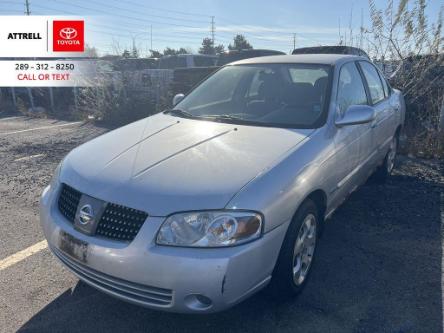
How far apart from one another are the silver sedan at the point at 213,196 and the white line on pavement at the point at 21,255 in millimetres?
811

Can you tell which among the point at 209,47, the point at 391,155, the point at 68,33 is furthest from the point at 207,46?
the point at 391,155

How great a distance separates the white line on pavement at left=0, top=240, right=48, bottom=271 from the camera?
319cm

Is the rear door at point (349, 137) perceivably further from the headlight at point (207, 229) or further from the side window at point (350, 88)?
the headlight at point (207, 229)

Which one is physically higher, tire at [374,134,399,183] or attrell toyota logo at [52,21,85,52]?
attrell toyota logo at [52,21,85,52]

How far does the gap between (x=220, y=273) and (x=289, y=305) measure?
34.5 inches

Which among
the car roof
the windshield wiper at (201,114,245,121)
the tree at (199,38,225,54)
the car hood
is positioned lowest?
the car hood

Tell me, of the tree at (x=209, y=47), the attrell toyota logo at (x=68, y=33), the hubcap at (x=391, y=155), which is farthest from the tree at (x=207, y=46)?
the hubcap at (x=391, y=155)

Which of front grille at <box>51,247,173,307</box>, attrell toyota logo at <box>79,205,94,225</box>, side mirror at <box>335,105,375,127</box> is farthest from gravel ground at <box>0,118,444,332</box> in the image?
side mirror at <box>335,105,375,127</box>

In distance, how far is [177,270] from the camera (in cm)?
200

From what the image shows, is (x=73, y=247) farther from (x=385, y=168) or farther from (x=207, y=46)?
(x=207, y=46)

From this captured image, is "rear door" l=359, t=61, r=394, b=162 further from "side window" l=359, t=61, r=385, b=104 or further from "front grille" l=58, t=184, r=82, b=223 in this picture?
"front grille" l=58, t=184, r=82, b=223

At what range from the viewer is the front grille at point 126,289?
2.10m

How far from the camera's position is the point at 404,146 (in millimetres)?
6539

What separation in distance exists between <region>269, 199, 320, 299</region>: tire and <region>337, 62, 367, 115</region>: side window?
1.09 meters
